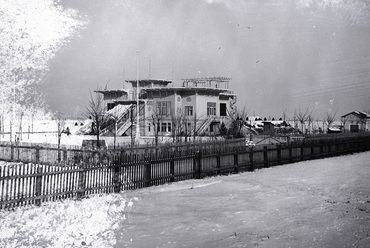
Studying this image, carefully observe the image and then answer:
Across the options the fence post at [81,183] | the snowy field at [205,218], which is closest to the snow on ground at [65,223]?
the snowy field at [205,218]

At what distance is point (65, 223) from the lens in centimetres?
971

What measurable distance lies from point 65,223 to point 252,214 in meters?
5.25

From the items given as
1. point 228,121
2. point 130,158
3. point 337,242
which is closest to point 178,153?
point 130,158

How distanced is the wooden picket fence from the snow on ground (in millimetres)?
639

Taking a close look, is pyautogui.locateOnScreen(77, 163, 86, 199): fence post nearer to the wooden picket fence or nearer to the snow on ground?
the wooden picket fence

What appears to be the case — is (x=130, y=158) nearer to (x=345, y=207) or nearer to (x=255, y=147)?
(x=345, y=207)

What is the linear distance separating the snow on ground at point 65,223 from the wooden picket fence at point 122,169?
639 mm

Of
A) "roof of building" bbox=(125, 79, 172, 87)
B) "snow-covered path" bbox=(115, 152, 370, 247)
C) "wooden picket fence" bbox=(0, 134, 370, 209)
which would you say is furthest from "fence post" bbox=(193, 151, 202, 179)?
"roof of building" bbox=(125, 79, 172, 87)

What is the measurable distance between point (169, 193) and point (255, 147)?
928cm

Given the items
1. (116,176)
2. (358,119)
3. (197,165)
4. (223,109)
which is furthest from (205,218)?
(358,119)

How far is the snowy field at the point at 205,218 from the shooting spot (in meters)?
8.15

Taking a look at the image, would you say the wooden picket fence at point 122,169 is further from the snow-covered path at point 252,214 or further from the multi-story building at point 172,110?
the multi-story building at point 172,110

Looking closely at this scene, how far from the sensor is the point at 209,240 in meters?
8.27

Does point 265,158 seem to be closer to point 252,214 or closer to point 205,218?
point 252,214
